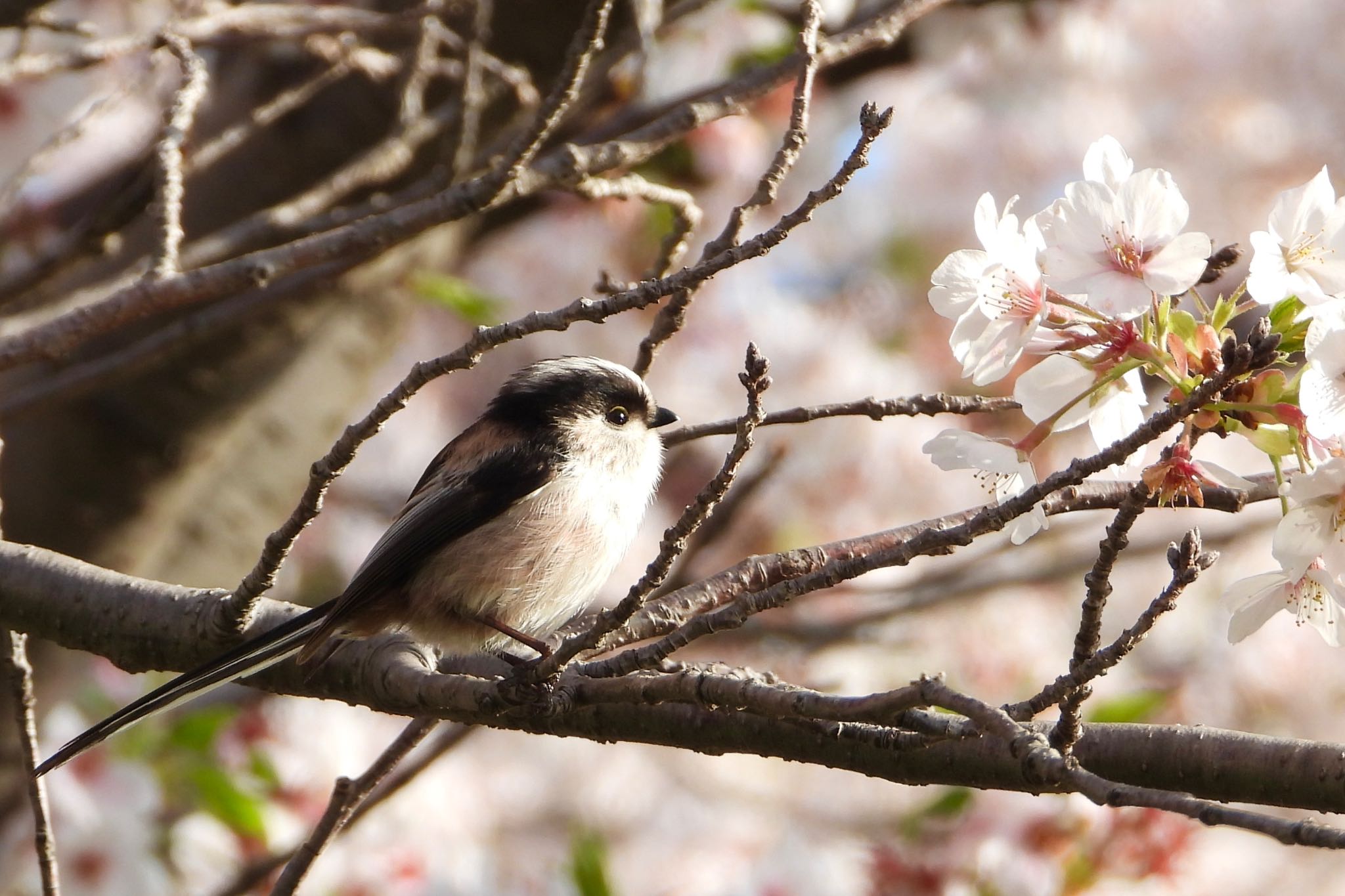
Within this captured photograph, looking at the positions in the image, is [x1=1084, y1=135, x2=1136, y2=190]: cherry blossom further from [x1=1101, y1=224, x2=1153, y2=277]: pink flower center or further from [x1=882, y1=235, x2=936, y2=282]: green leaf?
[x1=882, y1=235, x2=936, y2=282]: green leaf

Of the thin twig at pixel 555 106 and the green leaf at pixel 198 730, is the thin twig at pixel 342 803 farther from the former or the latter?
the green leaf at pixel 198 730

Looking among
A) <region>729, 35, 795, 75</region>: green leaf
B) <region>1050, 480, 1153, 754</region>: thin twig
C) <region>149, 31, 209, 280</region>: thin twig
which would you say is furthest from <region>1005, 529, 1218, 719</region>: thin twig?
<region>729, 35, 795, 75</region>: green leaf

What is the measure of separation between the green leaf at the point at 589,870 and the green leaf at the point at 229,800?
3.25ft

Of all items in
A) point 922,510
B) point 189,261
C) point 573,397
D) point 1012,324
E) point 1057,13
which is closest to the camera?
point 1012,324

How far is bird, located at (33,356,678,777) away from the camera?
3.02 metres

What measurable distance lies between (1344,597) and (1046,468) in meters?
4.42

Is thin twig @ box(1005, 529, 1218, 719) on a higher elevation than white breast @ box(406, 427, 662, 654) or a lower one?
lower

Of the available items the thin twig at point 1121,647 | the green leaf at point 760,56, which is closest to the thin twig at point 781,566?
the thin twig at point 1121,647

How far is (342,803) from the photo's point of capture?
236cm

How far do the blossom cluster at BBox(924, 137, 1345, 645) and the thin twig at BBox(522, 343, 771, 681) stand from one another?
1.27 ft

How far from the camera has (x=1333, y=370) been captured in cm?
166

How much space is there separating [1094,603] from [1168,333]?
49 centimetres

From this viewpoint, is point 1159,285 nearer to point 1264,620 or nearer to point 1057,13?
point 1264,620

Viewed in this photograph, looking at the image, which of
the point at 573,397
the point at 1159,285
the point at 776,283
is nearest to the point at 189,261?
the point at 573,397
